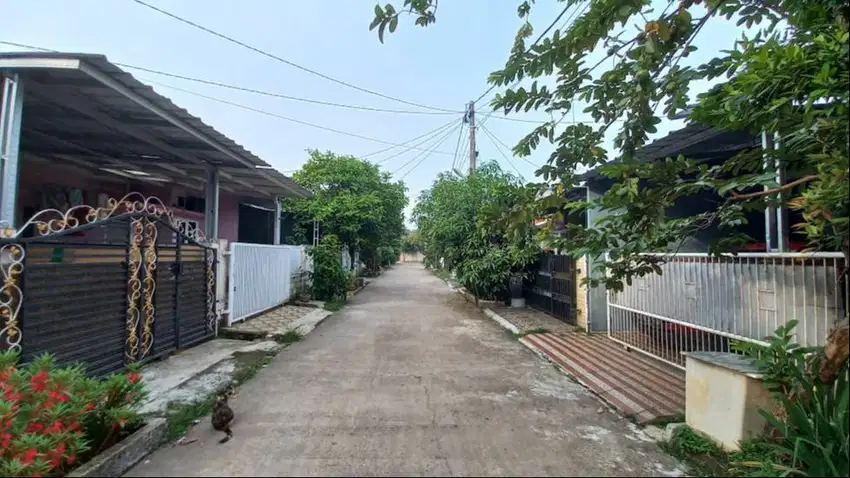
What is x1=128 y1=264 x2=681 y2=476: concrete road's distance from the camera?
2787mm

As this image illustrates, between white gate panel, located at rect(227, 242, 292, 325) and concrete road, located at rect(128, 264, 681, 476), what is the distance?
223 cm

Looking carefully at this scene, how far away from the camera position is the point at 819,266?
332 cm

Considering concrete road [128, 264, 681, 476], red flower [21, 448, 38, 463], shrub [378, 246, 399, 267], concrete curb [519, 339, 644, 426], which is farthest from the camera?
shrub [378, 246, 399, 267]

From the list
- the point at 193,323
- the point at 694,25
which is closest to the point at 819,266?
the point at 694,25

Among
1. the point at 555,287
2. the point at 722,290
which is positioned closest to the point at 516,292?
the point at 555,287

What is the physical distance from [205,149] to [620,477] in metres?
6.82

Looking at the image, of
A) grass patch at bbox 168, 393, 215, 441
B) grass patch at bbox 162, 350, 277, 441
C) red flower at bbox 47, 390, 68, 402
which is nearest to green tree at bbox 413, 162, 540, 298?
grass patch at bbox 162, 350, 277, 441

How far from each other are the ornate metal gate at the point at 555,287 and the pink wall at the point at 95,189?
30.0 feet

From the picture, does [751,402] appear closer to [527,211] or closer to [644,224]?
[644,224]

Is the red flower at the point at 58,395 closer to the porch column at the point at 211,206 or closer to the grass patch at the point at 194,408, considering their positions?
the grass patch at the point at 194,408

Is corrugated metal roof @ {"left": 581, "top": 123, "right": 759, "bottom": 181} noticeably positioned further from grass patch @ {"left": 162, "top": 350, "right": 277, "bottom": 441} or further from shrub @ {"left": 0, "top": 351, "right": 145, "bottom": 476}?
shrub @ {"left": 0, "top": 351, "right": 145, "bottom": 476}

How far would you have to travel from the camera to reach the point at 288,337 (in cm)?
695

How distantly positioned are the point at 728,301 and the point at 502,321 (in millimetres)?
5097

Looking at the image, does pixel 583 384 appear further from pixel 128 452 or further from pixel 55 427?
pixel 55 427
